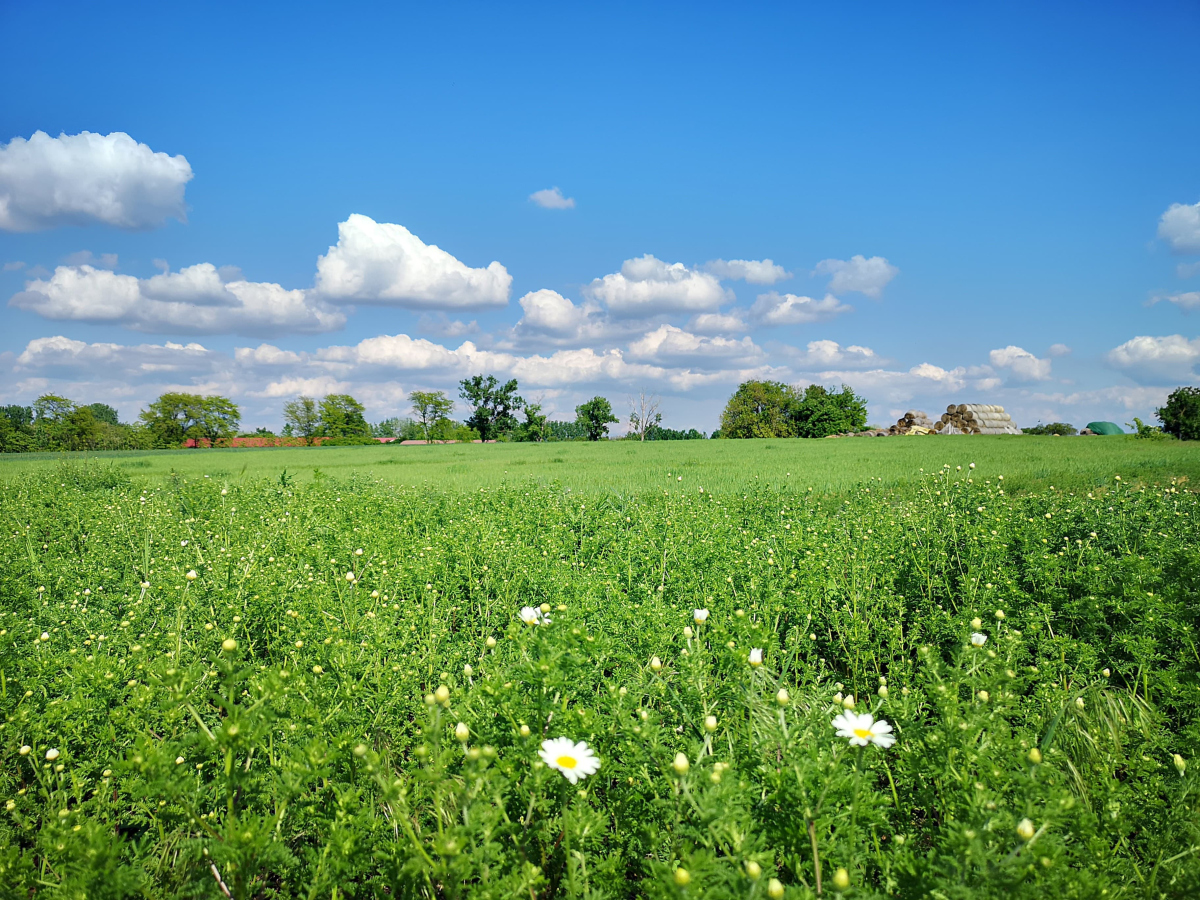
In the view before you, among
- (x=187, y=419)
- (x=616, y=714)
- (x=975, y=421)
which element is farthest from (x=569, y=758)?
(x=187, y=419)

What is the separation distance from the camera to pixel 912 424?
57031 millimetres

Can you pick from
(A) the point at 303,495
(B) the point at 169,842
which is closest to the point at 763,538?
(B) the point at 169,842

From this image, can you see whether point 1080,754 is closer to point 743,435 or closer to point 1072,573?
point 1072,573

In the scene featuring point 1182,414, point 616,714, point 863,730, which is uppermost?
point 1182,414

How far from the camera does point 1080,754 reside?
2936 mm

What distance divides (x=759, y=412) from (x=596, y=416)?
24.6 m

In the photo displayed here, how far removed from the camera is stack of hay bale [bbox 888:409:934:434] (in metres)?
55.4

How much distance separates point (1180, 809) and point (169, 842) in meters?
4.15

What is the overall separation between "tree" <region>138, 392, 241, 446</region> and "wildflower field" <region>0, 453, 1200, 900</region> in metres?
113

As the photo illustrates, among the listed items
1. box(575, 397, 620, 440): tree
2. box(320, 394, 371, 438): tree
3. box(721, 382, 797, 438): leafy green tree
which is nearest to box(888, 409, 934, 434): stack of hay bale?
box(721, 382, 797, 438): leafy green tree

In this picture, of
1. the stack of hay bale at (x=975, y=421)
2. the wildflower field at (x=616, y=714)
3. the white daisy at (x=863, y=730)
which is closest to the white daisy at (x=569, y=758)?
the wildflower field at (x=616, y=714)

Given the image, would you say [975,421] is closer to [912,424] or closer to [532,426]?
[912,424]

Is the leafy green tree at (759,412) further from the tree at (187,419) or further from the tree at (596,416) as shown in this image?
the tree at (187,419)

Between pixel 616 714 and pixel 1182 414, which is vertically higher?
pixel 1182 414
